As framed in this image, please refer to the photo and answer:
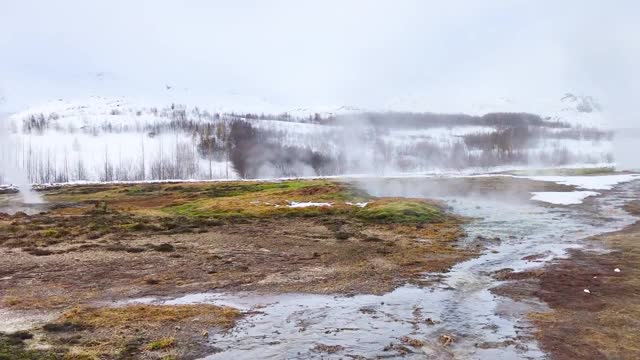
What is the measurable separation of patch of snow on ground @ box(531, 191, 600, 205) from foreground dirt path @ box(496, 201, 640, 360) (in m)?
21.2

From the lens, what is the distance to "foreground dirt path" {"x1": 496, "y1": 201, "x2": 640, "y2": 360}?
11195 millimetres

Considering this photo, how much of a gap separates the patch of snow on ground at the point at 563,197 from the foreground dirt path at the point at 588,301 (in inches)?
835

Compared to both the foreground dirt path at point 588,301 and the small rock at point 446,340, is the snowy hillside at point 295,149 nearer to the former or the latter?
the foreground dirt path at point 588,301

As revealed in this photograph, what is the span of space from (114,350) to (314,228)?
20.4 m

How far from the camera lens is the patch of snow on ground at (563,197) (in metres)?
43.0

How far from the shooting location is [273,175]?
114625mm

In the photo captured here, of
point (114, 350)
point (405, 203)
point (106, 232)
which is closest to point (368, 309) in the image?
point (114, 350)

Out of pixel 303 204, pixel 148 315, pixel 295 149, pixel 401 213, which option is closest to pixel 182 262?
pixel 148 315

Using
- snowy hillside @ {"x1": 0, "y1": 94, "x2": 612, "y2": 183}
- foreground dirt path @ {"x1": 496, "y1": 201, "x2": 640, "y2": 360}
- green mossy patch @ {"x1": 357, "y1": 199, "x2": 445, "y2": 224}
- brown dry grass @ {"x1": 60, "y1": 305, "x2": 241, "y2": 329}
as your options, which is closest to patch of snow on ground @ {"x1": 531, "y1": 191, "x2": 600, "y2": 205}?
green mossy patch @ {"x1": 357, "y1": 199, "x2": 445, "y2": 224}

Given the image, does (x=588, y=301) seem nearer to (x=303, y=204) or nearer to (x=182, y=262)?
(x=182, y=262)

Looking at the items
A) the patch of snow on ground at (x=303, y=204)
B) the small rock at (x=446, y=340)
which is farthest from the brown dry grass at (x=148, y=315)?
the patch of snow on ground at (x=303, y=204)

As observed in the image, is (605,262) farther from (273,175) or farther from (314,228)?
(273,175)

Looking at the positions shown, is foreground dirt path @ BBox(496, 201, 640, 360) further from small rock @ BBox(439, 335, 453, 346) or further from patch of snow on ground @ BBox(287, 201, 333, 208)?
patch of snow on ground @ BBox(287, 201, 333, 208)

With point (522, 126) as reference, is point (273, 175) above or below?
below
